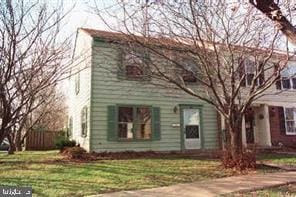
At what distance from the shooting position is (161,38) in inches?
485

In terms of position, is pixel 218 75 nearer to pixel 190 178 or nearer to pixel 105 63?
pixel 190 178

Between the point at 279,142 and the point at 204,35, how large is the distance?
11.7m

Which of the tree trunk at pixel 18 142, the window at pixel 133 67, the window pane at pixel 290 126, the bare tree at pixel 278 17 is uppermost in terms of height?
the window at pixel 133 67

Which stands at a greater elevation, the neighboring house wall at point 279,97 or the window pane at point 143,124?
the neighboring house wall at point 279,97

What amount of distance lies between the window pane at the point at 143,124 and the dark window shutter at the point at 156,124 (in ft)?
0.63

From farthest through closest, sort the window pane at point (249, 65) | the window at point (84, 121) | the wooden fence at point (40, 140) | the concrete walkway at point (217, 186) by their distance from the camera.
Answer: the wooden fence at point (40, 140) → the window at point (84, 121) → the window pane at point (249, 65) → the concrete walkway at point (217, 186)

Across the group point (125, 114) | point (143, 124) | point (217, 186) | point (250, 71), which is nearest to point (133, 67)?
point (125, 114)

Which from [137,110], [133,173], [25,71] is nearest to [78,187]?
[133,173]

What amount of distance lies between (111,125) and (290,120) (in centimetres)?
1156

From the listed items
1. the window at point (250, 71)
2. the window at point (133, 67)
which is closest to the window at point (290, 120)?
the window at point (250, 71)

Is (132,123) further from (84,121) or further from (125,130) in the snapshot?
(84,121)

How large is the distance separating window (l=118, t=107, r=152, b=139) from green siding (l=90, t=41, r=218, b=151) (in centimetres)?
28

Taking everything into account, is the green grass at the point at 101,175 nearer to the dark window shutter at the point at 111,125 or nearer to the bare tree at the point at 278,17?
→ the dark window shutter at the point at 111,125

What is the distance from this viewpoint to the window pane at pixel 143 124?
57.2 feet
